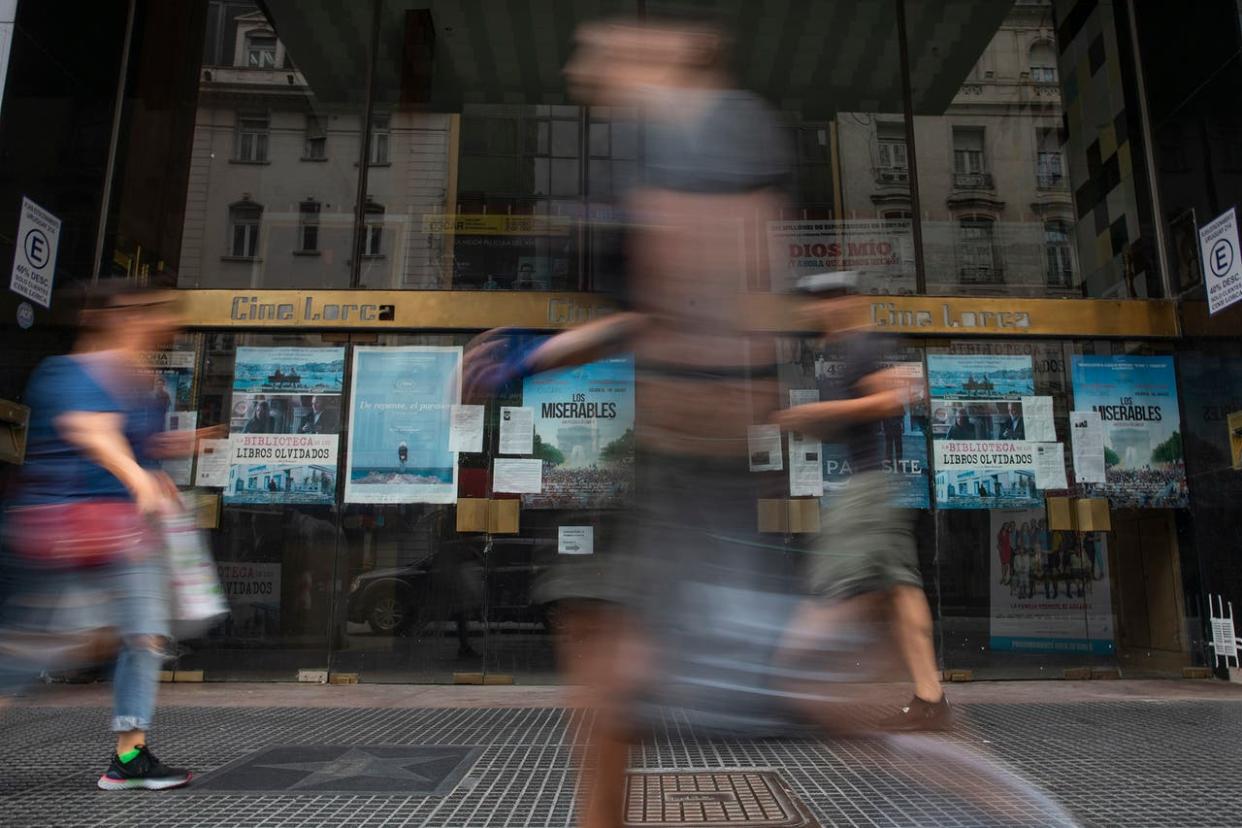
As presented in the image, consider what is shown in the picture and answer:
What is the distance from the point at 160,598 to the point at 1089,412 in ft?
22.5

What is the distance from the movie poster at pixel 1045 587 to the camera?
273 inches

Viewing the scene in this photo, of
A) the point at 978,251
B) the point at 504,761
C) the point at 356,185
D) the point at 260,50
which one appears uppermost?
the point at 260,50

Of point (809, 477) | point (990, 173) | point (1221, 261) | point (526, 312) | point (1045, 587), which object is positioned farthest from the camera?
point (990, 173)

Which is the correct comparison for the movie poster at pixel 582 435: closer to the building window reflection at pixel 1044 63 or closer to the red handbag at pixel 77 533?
the red handbag at pixel 77 533

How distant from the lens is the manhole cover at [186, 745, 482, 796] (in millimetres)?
3619

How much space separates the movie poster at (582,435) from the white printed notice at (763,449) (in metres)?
4.91

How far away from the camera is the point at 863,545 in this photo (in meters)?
2.07

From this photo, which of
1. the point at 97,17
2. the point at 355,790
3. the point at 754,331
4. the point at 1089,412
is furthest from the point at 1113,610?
the point at 97,17

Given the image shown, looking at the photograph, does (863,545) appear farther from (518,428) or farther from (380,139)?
(380,139)

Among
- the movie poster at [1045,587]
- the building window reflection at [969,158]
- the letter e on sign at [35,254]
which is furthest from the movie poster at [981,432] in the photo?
the letter e on sign at [35,254]

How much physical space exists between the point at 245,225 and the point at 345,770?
5.29 meters

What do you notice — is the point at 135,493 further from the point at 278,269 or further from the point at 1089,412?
the point at 1089,412

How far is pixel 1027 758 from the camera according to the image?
13.6 feet

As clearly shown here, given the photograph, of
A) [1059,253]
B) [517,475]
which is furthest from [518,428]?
[1059,253]
